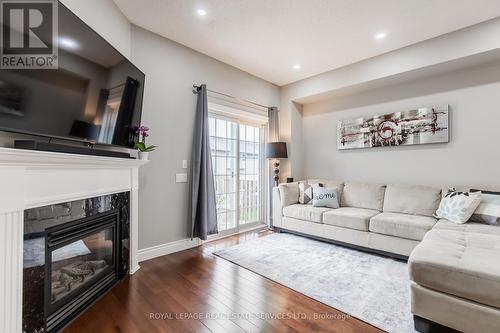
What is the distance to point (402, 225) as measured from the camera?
286cm

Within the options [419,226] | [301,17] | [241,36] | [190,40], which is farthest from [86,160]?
[419,226]

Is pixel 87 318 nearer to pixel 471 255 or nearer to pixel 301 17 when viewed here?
pixel 471 255

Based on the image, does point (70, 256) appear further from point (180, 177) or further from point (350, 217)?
point (350, 217)

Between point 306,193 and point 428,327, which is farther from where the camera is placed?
point 306,193

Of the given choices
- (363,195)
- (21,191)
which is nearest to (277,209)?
(363,195)

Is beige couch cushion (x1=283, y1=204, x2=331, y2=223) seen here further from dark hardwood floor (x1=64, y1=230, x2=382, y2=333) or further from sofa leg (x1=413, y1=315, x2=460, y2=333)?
sofa leg (x1=413, y1=315, x2=460, y2=333)

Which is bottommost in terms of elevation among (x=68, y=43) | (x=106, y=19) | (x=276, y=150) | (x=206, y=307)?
(x=206, y=307)

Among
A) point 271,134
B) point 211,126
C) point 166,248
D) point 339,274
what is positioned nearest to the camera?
point 339,274

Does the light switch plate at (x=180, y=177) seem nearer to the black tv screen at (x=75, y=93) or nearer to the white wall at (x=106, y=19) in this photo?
the black tv screen at (x=75, y=93)

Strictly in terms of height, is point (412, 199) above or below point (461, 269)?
above

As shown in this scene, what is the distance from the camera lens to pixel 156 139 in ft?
9.89

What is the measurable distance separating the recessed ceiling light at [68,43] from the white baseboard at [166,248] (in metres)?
2.19

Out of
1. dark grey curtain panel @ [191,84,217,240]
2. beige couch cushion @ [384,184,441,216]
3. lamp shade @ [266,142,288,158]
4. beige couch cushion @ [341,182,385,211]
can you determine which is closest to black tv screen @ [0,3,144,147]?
dark grey curtain panel @ [191,84,217,240]

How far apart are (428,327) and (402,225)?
57.1 inches
